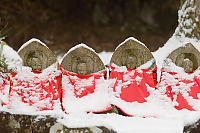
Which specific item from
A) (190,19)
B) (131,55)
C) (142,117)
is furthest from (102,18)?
(142,117)

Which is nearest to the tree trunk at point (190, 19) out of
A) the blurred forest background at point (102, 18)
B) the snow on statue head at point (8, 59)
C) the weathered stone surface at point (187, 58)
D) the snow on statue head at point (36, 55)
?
the weathered stone surface at point (187, 58)

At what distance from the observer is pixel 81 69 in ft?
3.86

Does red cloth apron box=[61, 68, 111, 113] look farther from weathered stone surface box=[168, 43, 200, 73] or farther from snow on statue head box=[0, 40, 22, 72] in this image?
weathered stone surface box=[168, 43, 200, 73]

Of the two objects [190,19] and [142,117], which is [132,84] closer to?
[142,117]

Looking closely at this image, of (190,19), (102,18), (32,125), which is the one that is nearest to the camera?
(32,125)

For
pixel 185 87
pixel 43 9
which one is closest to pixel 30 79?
pixel 185 87

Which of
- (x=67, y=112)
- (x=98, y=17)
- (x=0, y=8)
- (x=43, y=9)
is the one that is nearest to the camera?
(x=67, y=112)

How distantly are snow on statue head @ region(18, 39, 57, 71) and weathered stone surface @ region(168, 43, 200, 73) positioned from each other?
19.9 inches

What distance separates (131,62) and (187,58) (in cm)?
23

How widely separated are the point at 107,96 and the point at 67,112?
0.60 ft

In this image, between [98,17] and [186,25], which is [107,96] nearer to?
[186,25]

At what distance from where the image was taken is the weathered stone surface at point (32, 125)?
1.07 metres

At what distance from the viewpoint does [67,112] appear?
1143 mm

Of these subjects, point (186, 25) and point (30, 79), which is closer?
point (30, 79)
